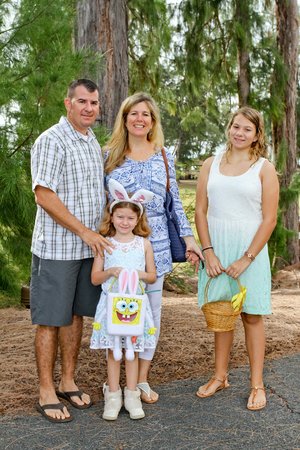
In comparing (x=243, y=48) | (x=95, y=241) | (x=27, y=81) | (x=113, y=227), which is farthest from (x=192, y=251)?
(x=243, y=48)

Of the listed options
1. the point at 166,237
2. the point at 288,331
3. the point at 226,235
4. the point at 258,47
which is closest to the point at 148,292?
the point at 166,237

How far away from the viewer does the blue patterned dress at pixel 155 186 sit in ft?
12.1

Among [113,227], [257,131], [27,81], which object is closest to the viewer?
[113,227]

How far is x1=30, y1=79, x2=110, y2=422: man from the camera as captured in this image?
11.3 ft

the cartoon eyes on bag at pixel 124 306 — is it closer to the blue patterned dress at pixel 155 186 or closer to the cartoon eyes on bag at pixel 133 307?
the cartoon eyes on bag at pixel 133 307

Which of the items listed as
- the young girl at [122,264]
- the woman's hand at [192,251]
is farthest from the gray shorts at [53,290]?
the woman's hand at [192,251]

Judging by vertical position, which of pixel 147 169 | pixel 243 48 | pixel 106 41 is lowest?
pixel 147 169

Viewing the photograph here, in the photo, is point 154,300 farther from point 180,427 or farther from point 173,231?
point 180,427

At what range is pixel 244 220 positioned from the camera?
146 inches

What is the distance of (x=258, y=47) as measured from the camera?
11.3 metres

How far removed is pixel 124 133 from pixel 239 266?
1.06m

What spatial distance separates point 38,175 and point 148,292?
972mm

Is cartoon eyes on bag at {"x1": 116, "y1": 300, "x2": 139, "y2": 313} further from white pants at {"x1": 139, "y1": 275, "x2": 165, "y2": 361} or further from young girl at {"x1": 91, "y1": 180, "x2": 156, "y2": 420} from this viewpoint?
white pants at {"x1": 139, "y1": 275, "x2": 165, "y2": 361}

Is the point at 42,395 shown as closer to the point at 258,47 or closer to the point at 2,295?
the point at 2,295
